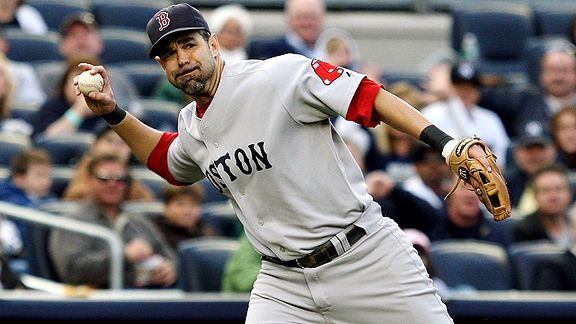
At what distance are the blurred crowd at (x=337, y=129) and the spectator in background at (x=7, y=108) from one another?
11 mm

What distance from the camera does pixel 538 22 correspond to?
12.1 metres

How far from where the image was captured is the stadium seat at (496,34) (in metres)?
11.7

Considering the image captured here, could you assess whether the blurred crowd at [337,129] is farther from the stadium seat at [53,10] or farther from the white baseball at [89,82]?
the white baseball at [89,82]

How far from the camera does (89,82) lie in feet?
15.6

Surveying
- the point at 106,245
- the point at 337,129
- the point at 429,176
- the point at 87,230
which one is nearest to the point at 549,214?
the point at 429,176

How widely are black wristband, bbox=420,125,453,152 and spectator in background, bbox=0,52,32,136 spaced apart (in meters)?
5.18

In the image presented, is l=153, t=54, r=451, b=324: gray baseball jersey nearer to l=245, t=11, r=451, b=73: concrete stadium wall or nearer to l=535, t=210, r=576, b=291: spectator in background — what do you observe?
l=535, t=210, r=576, b=291: spectator in background

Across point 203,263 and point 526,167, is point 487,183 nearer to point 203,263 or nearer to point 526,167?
point 203,263

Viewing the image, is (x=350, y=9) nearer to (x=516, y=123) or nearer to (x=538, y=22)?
(x=538, y=22)

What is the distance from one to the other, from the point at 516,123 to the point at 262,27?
12.1 feet

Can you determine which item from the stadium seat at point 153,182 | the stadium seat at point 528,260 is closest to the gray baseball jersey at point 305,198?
the stadium seat at point 528,260

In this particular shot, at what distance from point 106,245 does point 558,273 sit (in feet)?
8.77

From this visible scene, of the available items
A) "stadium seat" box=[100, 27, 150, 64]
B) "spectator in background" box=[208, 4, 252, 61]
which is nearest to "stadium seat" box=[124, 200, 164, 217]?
"spectator in background" box=[208, 4, 252, 61]

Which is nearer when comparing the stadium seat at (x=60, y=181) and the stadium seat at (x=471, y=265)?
the stadium seat at (x=471, y=265)
